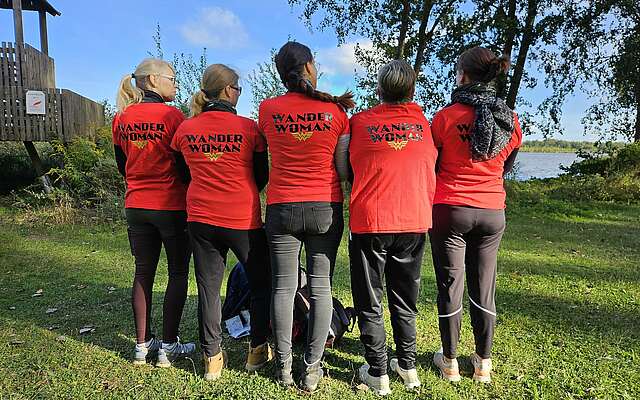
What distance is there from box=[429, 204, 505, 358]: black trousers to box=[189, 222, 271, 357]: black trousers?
1133mm

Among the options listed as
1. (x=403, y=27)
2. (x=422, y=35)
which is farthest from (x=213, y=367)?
(x=422, y=35)

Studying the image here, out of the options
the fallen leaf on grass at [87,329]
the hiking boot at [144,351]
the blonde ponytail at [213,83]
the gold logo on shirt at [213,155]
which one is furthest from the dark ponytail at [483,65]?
the fallen leaf on grass at [87,329]

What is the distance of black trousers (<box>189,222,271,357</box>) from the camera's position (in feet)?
9.86

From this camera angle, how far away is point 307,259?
116 inches

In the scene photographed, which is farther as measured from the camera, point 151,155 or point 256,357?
point 256,357

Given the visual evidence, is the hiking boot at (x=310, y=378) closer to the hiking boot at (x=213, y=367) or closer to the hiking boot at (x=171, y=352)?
the hiking boot at (x=213, y=367)

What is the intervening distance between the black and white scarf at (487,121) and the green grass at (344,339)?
1535mm

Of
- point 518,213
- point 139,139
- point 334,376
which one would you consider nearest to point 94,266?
point 139,139

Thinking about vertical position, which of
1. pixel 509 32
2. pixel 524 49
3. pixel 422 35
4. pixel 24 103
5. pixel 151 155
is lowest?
pixel 151 155

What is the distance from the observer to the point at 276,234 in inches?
113

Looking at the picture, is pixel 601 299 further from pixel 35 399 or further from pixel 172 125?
pixel 35 399

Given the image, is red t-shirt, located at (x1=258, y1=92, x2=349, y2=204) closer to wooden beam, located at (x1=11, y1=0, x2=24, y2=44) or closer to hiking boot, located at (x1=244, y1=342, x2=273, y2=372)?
hiking boot, located at (x1=244, y1=342, x2=273, y2=372)

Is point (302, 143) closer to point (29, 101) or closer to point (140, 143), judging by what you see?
point (140, 143)

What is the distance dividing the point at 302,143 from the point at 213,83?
0.71 metres
